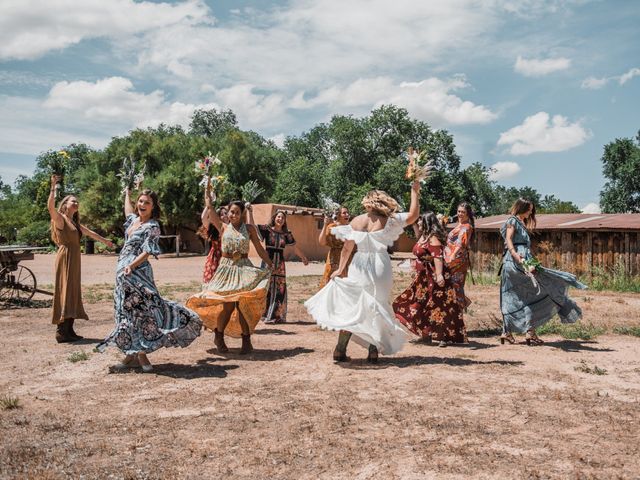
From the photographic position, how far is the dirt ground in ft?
12.4

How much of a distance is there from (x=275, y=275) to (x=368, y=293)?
3.52 metres

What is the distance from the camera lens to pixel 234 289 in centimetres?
721

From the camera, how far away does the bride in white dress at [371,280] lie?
21.0 feet

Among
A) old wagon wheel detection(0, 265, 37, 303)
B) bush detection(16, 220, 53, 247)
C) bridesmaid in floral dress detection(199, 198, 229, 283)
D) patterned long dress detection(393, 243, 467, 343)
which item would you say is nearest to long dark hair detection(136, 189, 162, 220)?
bridesmaid in floral dress detection(199, 198, 229, 283)

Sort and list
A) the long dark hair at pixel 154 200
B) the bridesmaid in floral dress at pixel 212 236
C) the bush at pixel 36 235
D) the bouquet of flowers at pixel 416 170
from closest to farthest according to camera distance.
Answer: the long dark hair at pixel 154 200
the bouquet of flowers at pixel 416 170
the bridesmaid in floral dress at pixel 212 236
the bush at pixel 36 235

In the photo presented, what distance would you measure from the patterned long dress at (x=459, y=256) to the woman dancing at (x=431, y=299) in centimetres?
8

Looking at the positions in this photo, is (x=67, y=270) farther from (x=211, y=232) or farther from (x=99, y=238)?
(x=211, y=232)

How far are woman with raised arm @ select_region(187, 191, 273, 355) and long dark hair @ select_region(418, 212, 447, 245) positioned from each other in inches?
86.3

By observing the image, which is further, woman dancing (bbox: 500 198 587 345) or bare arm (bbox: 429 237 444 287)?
woman dancing (bbox: 500 198 587 345)

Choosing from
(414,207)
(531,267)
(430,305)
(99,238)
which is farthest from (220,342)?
(531,267)

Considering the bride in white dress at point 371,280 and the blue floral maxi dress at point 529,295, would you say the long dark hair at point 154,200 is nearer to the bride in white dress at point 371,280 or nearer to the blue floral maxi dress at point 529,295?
the bride in white dress at point 371,280

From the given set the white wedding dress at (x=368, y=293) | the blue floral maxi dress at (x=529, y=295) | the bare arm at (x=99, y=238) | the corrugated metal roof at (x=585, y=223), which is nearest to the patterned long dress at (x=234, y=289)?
the white wedding dress at (x=368, y=293)

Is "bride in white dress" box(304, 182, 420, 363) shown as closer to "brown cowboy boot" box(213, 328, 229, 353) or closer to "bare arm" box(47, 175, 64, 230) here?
"brown cowboy boot" box(213, 328, 229, 353)

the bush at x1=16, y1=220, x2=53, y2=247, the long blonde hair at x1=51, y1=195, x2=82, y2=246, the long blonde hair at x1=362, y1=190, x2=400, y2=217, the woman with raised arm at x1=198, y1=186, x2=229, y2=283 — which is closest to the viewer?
the long blonde hair at x1=362, y1=190, x2=400, y2=217
